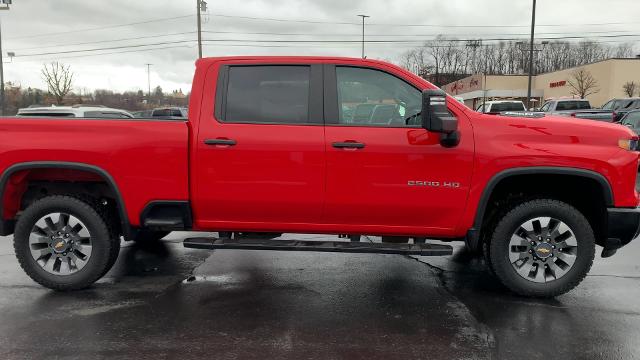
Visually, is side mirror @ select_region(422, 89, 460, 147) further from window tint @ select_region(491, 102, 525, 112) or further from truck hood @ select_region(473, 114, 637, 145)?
window tint @ select_region(491, 102, 525, 112)

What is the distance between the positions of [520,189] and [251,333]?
2679mm

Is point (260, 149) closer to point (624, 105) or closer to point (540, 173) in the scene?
point (540, 173)

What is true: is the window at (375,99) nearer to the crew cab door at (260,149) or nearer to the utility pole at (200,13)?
the crew cab door at (260,149)

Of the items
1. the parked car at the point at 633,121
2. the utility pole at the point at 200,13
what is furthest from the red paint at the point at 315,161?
the utility pole at the point at 200,13

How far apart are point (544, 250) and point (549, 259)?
0.09 metres

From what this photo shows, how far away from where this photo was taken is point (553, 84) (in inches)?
2263

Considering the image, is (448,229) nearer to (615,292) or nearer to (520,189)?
(520,189)

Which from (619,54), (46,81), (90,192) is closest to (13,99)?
(46,81)

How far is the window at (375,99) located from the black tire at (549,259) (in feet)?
3.87

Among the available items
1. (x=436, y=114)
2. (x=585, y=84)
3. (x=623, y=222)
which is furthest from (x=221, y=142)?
(x=585, y=84)

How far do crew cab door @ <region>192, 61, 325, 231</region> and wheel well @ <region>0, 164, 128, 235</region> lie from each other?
2.96ft

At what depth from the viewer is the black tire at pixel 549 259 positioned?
4191mm

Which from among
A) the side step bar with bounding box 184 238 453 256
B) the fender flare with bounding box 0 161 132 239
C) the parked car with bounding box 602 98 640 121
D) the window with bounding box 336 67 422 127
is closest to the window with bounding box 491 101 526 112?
the parked car with bounding box 602 98 640 121

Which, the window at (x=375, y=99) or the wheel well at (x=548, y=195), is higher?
the window at (x=375, y=99)
